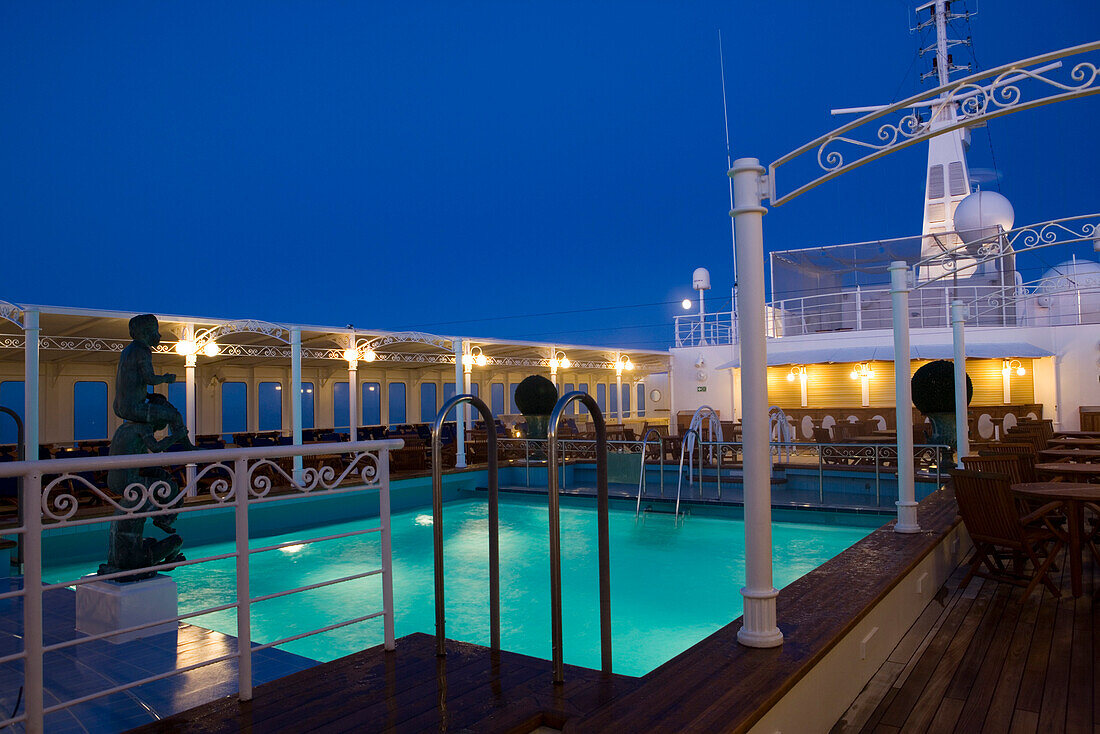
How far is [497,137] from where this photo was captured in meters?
107

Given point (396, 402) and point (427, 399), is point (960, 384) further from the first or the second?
point (427, 399)

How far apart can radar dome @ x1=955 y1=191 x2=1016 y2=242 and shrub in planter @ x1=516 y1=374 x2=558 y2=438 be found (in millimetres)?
9543

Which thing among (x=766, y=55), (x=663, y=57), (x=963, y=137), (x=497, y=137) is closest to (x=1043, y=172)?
(x=766, y=55)

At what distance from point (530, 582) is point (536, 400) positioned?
20.7 ft

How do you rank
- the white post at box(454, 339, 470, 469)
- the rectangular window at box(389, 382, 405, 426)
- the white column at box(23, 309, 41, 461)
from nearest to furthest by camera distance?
the white column at box(23, 309, 41, 461), the white post at box(454, 339, 470, 469), the rectangular window at box(389, 382, 405, 426)

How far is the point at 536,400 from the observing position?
13.9 metres

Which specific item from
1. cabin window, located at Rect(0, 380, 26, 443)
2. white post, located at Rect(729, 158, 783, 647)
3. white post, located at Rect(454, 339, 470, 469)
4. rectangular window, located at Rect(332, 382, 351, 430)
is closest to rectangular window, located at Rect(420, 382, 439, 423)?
rectangular window, located at Rect(332, 382, 351, 430)

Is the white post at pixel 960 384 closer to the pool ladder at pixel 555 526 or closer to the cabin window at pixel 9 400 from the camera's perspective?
the pool ladder at pixel 555 526

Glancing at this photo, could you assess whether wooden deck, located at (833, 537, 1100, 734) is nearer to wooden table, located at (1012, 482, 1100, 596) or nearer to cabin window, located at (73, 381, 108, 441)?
wooden table, located at (1012, 482, 1100, 596)

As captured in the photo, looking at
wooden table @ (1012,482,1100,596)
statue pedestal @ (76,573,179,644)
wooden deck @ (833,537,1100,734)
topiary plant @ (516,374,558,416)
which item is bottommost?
wooden deck @ (833,537,1100,734)

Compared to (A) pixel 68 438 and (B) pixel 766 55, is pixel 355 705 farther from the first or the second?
(B) pixel 766 55

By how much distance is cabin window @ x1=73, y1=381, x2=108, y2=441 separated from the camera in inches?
622

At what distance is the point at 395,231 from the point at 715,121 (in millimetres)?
44722

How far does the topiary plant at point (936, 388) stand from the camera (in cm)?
1020
